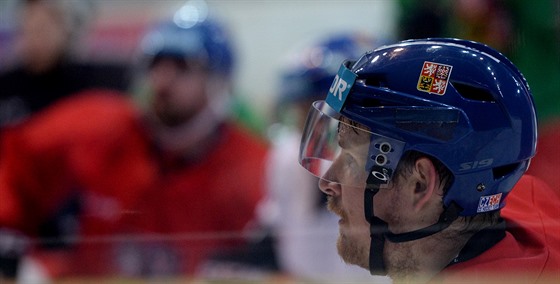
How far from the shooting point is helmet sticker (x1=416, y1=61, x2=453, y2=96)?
93 cm

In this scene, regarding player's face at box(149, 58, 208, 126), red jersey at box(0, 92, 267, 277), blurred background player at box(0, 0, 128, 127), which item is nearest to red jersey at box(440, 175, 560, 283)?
red jersey at box(0, 92, 267, 277)

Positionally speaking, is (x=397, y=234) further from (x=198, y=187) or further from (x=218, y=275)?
(x=198, y=187)

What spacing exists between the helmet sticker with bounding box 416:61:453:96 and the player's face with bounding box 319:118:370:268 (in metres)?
0.08

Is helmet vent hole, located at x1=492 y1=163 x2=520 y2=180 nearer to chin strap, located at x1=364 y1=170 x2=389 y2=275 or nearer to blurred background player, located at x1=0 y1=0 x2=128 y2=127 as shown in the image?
chin strap, located at x1=364 y1=170 x2=389 y2=275

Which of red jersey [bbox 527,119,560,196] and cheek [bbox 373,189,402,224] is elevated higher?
cheek [bbox 373,189,402,224]

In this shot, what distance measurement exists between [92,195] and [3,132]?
49 cm

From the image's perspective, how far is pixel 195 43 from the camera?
2488 mm

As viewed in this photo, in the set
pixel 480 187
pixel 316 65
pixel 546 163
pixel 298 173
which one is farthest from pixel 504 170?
pixel 316 65

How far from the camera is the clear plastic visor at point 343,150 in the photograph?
0.96m

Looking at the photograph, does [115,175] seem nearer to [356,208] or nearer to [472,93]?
[356,208]

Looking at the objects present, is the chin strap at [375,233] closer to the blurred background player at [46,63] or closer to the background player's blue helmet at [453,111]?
the background player's blue helmet at [453,111]

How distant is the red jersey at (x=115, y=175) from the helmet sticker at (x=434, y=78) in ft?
3.79

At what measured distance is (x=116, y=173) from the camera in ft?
8.05

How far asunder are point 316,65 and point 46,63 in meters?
0.89
